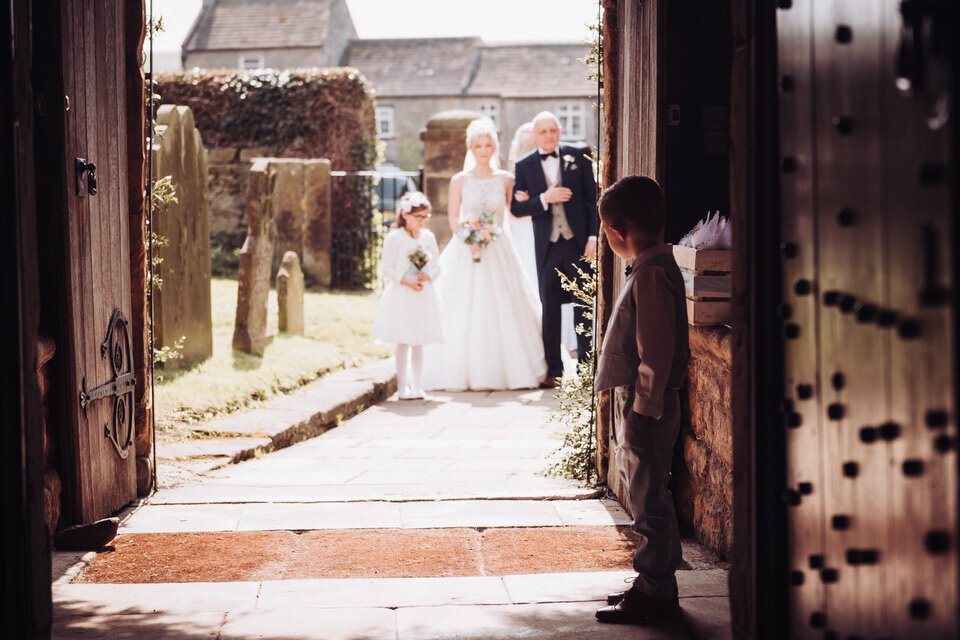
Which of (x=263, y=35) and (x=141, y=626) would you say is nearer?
(x=141, y=626)

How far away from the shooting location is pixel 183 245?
9.13 meters

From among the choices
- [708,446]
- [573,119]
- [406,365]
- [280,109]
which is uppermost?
[573,119]

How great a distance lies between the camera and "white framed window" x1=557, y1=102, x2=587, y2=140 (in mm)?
42562

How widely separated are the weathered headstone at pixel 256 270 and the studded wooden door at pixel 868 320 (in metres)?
7.49

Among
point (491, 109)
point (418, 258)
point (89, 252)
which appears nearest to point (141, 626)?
point (89, 252)

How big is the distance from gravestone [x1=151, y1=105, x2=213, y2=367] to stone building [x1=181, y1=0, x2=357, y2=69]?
32.0 metres

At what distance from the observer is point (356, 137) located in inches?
683

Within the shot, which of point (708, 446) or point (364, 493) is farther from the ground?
point (708, 446)

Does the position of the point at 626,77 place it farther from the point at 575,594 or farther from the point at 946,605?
the point at 946,605

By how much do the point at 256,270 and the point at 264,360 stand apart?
32.9 inches

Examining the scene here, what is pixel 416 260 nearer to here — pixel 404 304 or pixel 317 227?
pixel 404 304

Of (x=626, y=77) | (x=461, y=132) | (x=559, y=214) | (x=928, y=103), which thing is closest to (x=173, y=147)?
(x=559, y=214)

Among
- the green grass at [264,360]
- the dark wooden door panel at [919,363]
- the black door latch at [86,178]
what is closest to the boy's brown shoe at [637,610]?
the dark wooden door panel at [919,363]

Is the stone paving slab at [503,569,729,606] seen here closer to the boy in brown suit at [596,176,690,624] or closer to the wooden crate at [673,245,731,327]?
the boy in brown suit at [596,176,690,624]
